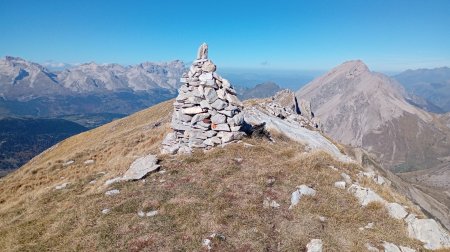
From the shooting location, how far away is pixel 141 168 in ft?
93.0

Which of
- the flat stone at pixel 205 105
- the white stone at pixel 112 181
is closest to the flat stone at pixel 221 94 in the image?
the flat stone at pixel 205 105

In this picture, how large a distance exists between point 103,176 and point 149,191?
7828mm

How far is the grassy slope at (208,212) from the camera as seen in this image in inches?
698

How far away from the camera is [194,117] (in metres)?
32.8

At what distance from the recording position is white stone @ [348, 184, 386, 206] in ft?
71.5

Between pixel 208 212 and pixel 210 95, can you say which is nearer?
pixel 208 212

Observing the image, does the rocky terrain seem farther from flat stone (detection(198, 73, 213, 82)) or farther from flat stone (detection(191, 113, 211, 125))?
flat stone (detection(198, 73, 213, 82))

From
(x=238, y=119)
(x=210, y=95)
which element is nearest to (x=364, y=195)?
(x=238, y=119)

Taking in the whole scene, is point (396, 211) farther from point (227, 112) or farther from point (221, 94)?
point (221, 94)

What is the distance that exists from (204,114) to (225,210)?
1392cm

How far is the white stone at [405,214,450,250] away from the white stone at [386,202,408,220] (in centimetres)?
94

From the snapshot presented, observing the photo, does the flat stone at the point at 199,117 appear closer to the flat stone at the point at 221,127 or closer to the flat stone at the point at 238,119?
the flat stone at the point at 221,127

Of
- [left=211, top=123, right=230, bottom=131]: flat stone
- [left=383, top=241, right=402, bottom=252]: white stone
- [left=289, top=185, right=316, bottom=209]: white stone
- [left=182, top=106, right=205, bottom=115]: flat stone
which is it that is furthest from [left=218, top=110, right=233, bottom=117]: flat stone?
[left=383, top=241, right=402, bottom=252]: white stone

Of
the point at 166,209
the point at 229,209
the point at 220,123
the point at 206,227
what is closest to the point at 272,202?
the point at 229,209
